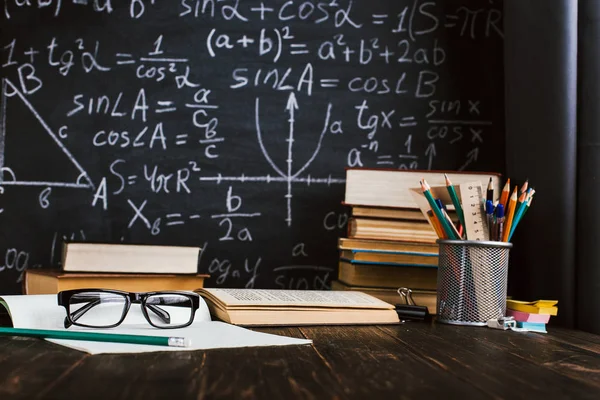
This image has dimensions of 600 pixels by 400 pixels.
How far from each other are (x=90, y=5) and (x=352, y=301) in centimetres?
111

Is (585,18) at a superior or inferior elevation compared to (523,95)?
superior

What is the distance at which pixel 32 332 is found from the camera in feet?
2.76

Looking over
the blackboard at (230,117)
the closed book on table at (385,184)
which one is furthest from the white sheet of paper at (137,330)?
the blackboard at (230,117)

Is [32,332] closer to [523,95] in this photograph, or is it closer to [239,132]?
[239,132]

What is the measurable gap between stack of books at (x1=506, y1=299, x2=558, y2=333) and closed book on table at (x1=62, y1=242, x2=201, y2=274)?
2.22 feet

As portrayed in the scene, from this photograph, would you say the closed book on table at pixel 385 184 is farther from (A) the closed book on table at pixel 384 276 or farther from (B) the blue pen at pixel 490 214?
(B) the blue pen at pixel 490 214

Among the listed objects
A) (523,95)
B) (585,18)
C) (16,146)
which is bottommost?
(16,146)

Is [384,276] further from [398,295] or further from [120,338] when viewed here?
[120,338]

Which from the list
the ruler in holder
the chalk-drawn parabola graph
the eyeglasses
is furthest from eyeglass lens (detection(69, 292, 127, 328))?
the chalk-drawn parabola graph

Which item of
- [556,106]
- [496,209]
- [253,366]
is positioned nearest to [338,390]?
[253,366]

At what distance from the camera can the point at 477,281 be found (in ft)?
4.00

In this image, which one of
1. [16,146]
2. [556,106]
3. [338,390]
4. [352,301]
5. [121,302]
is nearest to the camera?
[338,390]

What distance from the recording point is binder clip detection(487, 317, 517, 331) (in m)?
1.20

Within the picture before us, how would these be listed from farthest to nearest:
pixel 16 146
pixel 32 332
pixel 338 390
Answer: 1. pixel 16 146
2. pixel 32 332
3. pixel 338 390
